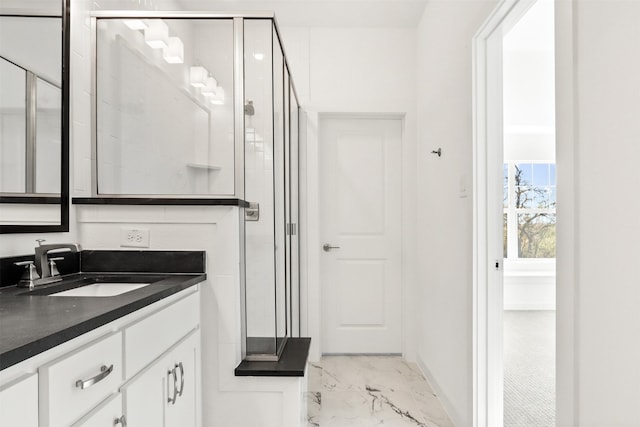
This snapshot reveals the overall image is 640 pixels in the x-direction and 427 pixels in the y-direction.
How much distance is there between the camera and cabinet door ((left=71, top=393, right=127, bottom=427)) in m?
0.95

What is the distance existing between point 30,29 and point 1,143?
18.2 inches

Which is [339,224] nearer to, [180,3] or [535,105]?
[180,3]

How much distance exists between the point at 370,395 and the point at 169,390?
160cm

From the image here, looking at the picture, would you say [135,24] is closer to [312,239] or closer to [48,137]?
[48,137]

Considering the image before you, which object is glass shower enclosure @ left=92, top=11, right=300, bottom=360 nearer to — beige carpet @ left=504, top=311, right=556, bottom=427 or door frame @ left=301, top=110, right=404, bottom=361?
door frame @ left=301, top=110, right=404, bottom=361

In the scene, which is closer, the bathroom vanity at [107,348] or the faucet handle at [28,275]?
the bathroom vanity at [107,348]

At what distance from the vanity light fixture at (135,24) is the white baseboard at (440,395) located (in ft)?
8.70

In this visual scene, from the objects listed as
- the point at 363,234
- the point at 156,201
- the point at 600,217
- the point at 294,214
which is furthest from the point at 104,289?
the point at 363,234

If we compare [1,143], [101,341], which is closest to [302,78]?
[1,143]

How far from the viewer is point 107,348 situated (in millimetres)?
1028

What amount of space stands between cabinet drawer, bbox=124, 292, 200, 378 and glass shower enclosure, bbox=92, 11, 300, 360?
0.87 ft

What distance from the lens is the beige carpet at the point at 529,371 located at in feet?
7.47

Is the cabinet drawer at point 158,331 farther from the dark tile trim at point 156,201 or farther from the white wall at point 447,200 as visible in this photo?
the white wall at point 447,200

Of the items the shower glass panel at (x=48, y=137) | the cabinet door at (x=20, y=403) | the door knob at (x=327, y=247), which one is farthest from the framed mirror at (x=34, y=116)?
the door knob at (x=327, y=247)
